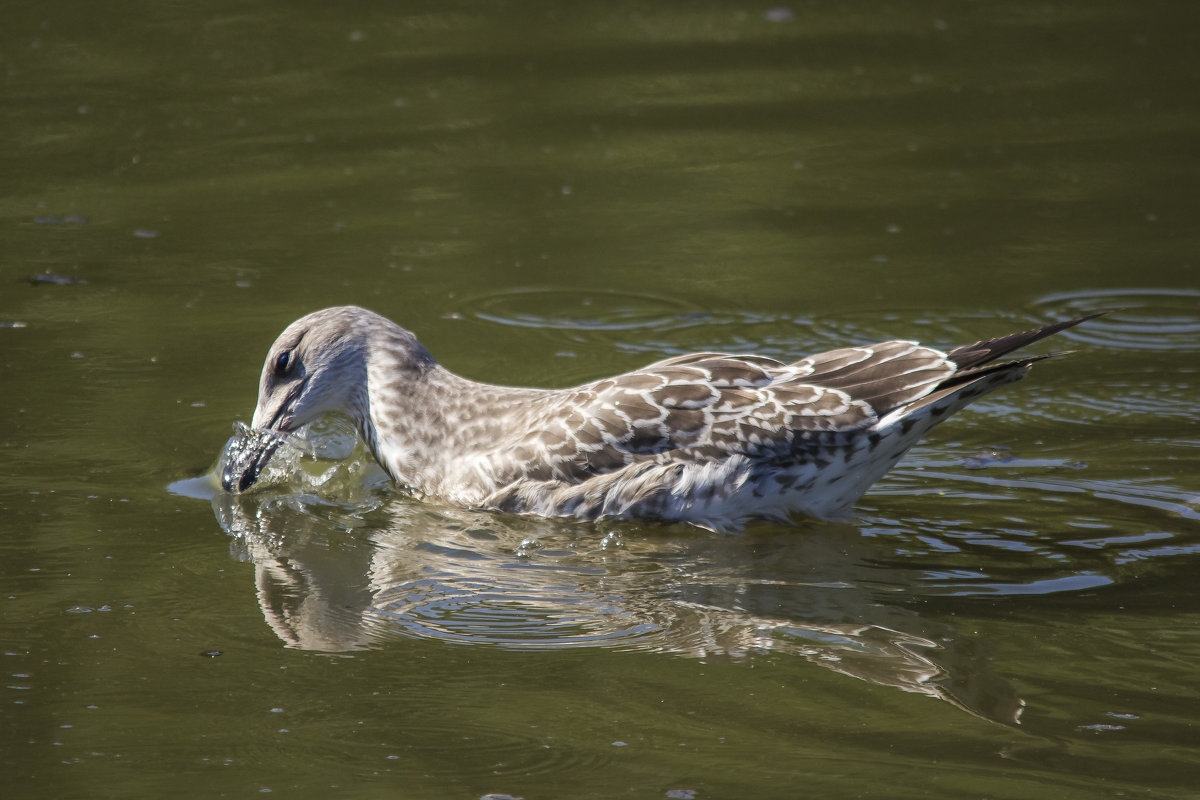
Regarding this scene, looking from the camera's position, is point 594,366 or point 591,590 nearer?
point 591,590

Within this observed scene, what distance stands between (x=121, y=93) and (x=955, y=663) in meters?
9.79

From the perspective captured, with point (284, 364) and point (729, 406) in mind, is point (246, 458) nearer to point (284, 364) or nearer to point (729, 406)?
point (284, 364)

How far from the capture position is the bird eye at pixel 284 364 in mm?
7660

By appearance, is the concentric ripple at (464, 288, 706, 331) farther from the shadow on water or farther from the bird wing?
the shadow on water

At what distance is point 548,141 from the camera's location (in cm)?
1219

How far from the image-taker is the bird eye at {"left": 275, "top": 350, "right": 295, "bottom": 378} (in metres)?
7.66

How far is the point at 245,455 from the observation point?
24.3 ft

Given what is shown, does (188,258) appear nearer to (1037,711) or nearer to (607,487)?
(607,487)

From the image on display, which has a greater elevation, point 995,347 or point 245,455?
point 995,347

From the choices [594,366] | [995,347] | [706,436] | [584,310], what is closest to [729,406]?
[706,436]

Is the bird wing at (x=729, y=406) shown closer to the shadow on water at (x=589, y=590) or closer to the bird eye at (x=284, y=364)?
the shadow on water at (x=589, y=590)

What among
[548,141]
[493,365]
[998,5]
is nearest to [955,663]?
[493,365]

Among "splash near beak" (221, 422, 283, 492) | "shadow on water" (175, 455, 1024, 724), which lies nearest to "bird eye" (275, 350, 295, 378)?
"splash near beak" (221, 422, 283, 492)

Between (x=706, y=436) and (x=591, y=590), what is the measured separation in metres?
1.00
